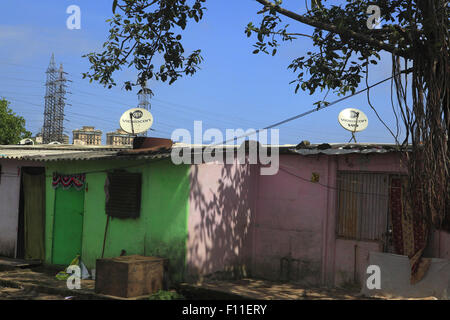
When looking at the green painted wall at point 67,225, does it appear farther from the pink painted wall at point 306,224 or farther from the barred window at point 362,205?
the barred window at point 362,205

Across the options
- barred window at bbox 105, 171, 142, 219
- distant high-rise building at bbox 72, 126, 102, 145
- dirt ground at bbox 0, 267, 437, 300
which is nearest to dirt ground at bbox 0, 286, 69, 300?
dirt ground at bbox 0, 267, 437, 300

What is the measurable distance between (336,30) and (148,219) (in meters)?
5.13

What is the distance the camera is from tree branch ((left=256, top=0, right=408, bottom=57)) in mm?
7787

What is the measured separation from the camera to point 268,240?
1058 cm

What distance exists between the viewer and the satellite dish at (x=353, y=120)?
1153cm

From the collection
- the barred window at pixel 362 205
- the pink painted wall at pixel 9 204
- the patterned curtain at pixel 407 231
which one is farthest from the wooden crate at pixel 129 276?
the pink painted wall at pixel 9 204

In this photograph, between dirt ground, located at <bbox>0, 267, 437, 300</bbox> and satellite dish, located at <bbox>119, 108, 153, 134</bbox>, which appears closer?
dirt ground, located at <bbox>0, 267, 437, 300</bbox>

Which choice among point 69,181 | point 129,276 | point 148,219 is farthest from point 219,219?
point 69,181

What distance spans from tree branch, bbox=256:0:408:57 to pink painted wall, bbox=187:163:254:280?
332 centimetres

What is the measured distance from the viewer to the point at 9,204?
42.0 feet

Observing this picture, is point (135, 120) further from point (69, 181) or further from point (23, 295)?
point (23, 295)

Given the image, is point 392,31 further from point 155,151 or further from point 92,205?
point 92,205

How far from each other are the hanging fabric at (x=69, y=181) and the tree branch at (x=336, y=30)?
19.4 ft

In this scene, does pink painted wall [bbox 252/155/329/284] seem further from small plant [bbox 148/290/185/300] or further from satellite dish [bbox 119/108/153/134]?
satellite dish [bbox 119/108/153/134]
